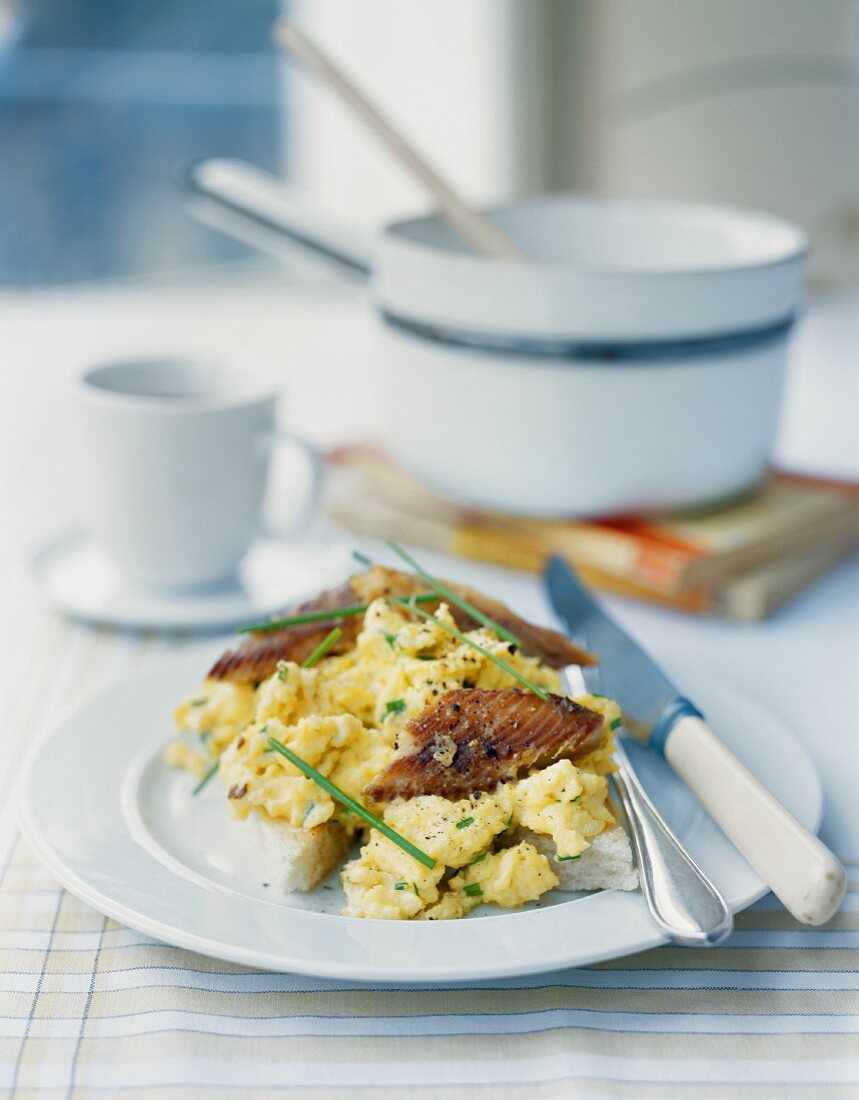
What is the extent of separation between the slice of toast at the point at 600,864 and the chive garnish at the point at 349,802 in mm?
88

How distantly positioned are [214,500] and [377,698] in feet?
1.94

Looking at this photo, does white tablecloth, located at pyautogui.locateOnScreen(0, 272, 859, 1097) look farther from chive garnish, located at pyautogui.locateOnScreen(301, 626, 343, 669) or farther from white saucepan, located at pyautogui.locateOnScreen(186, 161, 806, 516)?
white saucepan, located at pyautogui.locateOnScreen(186, 161, 806, 516)

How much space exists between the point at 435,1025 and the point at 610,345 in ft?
2.85

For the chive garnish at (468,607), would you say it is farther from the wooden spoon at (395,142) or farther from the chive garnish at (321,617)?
the wooden spoon at (395,142)

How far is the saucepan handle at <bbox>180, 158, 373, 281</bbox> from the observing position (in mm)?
1768

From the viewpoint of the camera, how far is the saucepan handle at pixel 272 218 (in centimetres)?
177

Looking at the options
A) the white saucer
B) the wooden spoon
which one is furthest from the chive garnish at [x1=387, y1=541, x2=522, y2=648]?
the wooden spoon

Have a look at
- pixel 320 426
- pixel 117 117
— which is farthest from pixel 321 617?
pixel 117 117

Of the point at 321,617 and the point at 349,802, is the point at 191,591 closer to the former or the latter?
the point at 321,617

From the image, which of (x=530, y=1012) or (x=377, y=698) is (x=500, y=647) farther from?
(x=530, y=1012)

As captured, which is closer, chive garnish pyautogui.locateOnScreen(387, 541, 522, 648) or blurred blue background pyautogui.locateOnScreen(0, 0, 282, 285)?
chive garnish pyautogui.locateOnScreen(387, 541, 522, 648)

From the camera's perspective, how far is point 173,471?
1485 mm

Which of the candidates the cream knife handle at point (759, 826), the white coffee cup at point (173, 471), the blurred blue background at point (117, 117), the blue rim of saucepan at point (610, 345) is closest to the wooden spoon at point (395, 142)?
the blue rim of saucepan at point (610, 345)

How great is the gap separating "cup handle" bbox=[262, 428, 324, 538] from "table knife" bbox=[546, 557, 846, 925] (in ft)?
1.29
